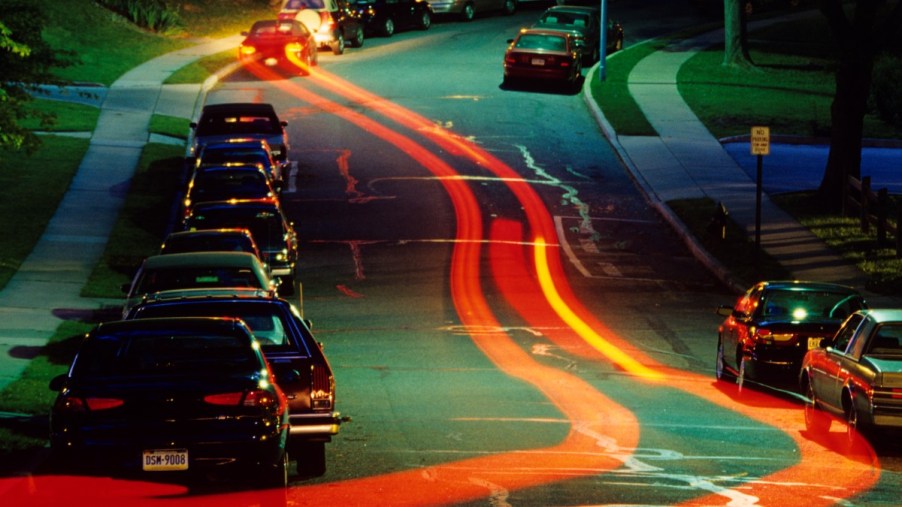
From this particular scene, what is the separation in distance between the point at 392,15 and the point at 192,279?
41.7 metres

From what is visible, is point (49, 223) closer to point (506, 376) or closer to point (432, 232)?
point (432, 232)

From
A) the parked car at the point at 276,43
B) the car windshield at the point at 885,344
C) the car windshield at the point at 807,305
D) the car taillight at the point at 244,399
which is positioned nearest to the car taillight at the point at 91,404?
the car taillight at the point at 244,399

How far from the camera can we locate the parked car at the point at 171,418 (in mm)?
12062

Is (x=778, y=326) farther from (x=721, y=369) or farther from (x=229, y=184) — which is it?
(x=229, y=184)

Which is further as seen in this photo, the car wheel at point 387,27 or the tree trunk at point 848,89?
the car wheel at point 387,27

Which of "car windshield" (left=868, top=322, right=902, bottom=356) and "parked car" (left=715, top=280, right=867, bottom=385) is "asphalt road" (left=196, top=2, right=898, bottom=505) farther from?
"car windshield" (left=868, top=322, right=902, bottom=356)

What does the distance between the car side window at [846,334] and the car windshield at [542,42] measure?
33283mm

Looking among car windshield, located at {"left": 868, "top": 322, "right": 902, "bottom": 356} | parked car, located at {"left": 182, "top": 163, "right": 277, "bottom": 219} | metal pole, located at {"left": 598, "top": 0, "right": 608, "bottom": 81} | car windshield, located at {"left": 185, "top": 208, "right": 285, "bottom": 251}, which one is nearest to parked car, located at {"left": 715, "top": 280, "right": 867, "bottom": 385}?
car windshield, located at {"left": 868, "top": 322, "right": 902, "bottom": 356}

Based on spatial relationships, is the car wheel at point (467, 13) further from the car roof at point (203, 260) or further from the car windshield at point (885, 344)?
the car windshield at point (885, 344)

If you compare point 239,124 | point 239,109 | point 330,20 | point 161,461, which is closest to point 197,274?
point 161,461

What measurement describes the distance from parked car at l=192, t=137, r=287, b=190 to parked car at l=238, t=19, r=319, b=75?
1769 centimetres

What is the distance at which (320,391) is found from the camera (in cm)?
1400

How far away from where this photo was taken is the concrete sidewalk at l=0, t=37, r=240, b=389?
2452 centimetres

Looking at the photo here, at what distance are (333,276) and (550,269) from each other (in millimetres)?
4088
